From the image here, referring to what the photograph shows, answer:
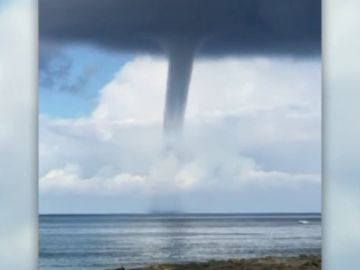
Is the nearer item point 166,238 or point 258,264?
point 258,264

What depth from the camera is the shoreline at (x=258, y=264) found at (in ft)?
19.1

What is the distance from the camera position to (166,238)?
309 inches

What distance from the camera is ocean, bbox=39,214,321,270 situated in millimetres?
4586

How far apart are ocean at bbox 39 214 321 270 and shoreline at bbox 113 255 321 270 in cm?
8

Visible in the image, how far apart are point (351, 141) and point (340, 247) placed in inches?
15.4

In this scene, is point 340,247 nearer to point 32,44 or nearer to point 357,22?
point 357,22

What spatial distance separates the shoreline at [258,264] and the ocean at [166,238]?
78mm

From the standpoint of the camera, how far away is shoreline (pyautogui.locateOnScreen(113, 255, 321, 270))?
5823 millimetres

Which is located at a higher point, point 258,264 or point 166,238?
point 166,238

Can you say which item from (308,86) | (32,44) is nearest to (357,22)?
(32,44)

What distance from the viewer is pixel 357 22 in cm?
268

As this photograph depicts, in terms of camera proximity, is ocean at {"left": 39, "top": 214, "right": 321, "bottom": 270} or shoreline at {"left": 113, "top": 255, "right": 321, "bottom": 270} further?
shoreline at {"left": 113, "top": 255, "right": 321, "bottom": 270}

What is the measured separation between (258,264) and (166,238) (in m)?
1.72

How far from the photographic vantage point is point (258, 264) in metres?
6.36
